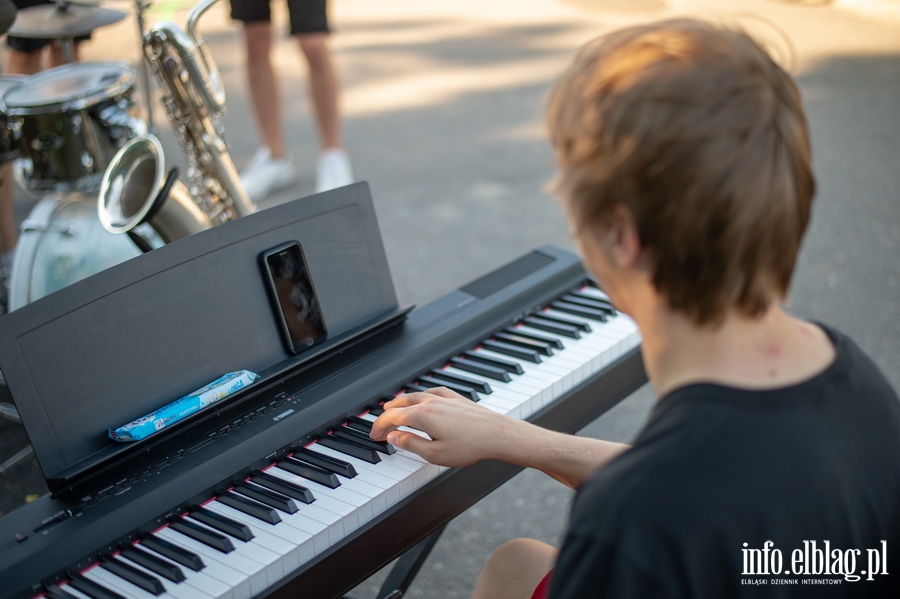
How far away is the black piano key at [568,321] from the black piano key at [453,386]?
332 mm

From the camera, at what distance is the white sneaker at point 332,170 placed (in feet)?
14.0

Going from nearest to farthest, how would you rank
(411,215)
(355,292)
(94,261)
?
(355,292)
(94,261)
(411,215)

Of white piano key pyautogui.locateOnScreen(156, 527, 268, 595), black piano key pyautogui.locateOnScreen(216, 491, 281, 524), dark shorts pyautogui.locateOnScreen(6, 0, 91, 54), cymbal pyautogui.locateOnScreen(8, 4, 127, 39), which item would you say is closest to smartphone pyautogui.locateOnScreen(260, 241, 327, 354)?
black piano key pyautogui.locateOnScreen(216, 491, 281, 524)

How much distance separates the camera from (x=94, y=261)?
8.57 feet

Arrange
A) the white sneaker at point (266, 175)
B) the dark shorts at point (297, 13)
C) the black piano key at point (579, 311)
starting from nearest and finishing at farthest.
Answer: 1. the black piano key at point (579, 311)
2. the dark shorts at point (297, 13)
3. the white sneaker at point (266, 175)

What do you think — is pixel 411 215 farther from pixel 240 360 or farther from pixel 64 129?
pixel 240 360

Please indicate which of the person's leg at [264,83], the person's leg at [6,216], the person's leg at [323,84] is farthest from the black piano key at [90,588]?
the person's leg at [264,83]

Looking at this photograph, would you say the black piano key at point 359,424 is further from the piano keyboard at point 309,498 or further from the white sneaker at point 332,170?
the white sneaker at point 332,170

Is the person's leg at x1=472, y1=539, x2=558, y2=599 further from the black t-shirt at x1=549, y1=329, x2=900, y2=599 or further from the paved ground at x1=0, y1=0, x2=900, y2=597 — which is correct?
the paved ground at x1=0, y1=0, x2=900, y2=597

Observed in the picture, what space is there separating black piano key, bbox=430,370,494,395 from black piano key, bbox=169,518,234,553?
56 cm

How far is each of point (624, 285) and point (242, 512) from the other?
2.44 ft

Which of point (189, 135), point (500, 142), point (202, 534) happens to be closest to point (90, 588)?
point (202, 534)

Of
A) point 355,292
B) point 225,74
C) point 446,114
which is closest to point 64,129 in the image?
point 355,292

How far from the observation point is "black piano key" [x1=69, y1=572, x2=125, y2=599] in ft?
3.86
